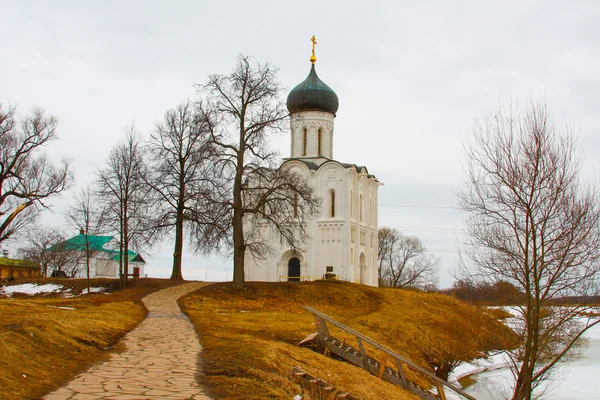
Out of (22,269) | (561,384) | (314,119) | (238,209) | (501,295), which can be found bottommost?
(561,384)

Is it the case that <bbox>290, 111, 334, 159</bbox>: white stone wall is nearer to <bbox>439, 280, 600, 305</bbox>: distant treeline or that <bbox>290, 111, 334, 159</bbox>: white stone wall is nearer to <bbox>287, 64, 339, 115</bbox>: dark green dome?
<bbox>287, 64, 339, 115</bbox>: dark green dome

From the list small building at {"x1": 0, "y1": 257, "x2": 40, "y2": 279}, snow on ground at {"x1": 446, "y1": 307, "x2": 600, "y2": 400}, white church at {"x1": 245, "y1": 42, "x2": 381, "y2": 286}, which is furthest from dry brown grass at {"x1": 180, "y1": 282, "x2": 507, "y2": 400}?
small building at {"x1": 0, "y1": 257, "x2": 40, "y2": 279}

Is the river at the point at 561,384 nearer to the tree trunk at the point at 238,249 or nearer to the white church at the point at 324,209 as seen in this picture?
the tree trunk at the point at 238,249

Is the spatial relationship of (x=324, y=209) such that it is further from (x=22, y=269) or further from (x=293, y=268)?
(x=22, y=269)

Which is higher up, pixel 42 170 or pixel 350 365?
pixel 42 170

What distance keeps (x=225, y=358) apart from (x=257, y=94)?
20389 mm

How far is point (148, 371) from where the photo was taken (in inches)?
408

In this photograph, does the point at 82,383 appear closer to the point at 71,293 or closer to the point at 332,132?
the point at 71,293

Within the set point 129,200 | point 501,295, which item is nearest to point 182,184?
point 129,200

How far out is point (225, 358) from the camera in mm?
11719

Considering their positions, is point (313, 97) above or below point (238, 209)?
above

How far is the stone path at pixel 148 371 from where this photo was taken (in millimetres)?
8602

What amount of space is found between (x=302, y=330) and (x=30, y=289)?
2314 centimetres

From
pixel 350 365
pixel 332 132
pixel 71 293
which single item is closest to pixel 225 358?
pixel 350 365
